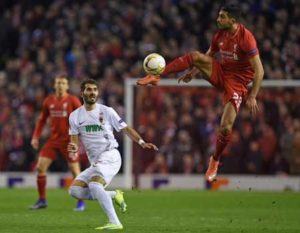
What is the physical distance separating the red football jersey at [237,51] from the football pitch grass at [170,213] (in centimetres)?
229

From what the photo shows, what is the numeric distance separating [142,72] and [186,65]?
12709mm

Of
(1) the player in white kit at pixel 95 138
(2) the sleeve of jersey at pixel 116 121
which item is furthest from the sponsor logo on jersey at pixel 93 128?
(2) the sleeve of jersey at pixel 116 121

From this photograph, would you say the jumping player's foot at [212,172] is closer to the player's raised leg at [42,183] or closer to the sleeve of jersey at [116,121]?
the sleeve of jersey at [116,121]

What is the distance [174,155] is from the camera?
78.0 feet

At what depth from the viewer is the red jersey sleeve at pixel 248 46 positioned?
1380 centimetres

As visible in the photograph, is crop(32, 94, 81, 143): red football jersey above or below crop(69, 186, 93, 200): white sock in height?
above

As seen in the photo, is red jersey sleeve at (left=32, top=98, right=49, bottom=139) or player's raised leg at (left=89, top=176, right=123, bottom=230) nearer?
player's raised leg at (left=89, top=176, right=123, bottom=230)

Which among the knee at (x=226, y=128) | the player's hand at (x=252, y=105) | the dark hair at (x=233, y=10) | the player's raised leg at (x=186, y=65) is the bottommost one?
the knee at (x=226, y=128)

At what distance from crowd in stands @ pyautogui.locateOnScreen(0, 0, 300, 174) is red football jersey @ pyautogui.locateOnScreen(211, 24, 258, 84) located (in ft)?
29.8

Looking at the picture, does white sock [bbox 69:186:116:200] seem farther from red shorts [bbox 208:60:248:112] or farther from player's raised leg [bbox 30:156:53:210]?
player's raised leg [bbox 30:156:53:210]

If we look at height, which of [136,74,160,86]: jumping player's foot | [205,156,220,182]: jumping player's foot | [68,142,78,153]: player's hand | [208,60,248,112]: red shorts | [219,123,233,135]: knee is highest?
[136,74,160,86]: jumping player's foot

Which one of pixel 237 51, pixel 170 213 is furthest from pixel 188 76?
pixel 170 213

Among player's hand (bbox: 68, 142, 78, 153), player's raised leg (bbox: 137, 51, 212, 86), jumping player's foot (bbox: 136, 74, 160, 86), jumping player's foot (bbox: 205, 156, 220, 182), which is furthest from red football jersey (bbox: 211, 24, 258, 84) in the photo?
player's hand (bbox: 68, 142, 78, 153)

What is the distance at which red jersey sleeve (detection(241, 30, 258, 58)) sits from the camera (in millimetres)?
13797
